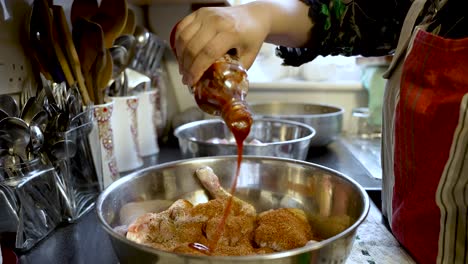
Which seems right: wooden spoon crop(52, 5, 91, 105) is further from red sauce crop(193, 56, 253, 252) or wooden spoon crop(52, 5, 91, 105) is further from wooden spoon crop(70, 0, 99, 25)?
red sauce crop(193, 56, 253, 252)

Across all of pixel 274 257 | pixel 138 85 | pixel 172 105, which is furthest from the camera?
pixel 172 105

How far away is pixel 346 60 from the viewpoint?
153 cm

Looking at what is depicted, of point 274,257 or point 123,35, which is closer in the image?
point 274,257

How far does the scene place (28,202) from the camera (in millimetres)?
579

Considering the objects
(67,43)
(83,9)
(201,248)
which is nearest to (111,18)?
(83,9)

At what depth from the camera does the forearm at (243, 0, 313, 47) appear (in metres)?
0.67

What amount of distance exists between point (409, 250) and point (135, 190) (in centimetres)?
40

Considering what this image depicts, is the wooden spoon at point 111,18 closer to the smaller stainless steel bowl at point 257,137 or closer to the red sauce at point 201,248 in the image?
the smaller stainless steel bowl at point 257,137

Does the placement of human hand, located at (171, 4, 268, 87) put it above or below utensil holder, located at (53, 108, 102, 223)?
above

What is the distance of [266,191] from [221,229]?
144mm

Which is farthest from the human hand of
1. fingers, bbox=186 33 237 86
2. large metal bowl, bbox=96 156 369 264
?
large metal bowl, bbox=96 156 369 264

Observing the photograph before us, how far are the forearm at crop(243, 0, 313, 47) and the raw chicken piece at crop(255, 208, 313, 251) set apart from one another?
11.8 inches

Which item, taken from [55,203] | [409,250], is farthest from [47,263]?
[409,250]

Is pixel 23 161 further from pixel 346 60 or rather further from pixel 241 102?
pixel 346 60
